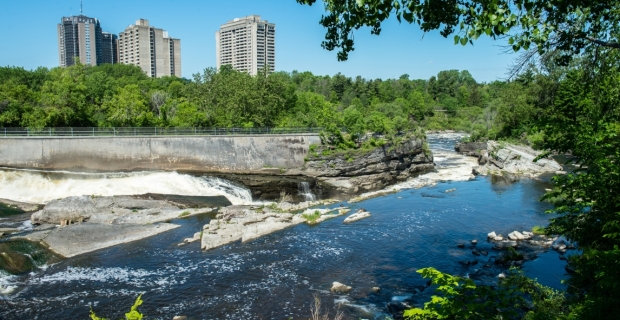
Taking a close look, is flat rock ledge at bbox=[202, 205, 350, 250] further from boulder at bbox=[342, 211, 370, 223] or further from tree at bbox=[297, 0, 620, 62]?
tree at bbox=[297, 0, 620, 62]

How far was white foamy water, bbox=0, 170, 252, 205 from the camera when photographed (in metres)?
28.5

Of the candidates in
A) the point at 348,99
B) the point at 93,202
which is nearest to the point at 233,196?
the point at 93,202

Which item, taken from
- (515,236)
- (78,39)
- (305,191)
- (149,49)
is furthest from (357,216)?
(78,39)

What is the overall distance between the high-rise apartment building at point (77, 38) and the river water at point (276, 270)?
142 metres

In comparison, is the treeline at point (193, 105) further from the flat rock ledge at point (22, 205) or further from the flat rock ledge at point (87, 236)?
the flat rock ledge at point (87, 236)

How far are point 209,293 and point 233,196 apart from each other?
51.9 ft

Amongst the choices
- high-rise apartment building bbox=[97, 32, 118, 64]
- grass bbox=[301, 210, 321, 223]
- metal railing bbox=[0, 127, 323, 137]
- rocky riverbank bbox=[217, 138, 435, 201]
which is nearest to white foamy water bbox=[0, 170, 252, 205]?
rocky riverbank bbox=[217, 138, 435, 201]

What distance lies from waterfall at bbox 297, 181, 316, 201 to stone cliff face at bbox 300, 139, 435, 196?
4.55ft

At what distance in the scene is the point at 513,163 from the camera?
41.4 meters

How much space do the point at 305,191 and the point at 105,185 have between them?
45.8 feet

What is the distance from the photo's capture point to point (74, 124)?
38.0 m

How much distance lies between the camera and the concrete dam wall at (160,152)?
105 feet

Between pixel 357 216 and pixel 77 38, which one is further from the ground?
pixel 77 38

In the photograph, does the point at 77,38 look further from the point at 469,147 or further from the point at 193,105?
the point at 469,147
